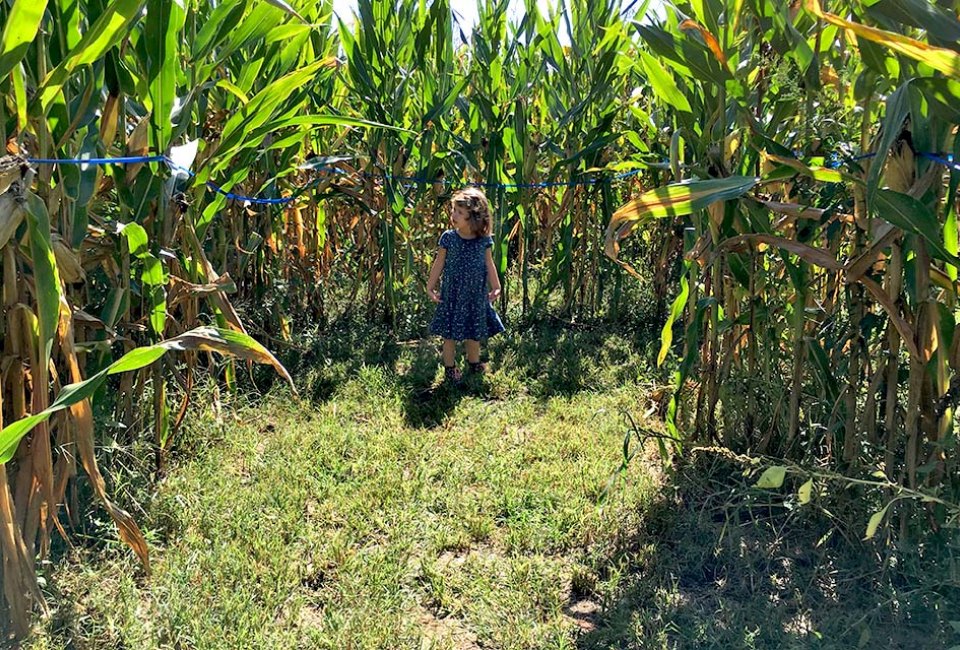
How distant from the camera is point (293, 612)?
2.32m

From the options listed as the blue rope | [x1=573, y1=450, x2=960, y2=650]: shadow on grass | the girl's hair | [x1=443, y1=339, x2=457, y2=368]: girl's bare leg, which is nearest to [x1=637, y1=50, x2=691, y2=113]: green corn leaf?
the blue rope

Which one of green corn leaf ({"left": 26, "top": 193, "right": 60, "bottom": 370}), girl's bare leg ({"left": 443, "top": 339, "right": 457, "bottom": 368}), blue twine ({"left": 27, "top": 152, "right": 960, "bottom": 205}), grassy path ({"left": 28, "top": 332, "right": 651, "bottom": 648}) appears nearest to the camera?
green corn leaf ({"left": 26, "top": 193, "right": 60, "bottom": 370})

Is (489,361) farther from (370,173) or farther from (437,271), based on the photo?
(370,173)

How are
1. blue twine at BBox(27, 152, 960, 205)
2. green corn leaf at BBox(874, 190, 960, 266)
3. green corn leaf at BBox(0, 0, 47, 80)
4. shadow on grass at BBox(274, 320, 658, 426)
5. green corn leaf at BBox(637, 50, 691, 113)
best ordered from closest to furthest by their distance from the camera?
green corn leaf at BBox(0, 0, 47, 80) < green corn leaf at BBox(874, 190, 960, 266) < blue twine at BBox(27, 152, 960, 205) < green corn leaf at BBox(637, 50, 691, 113) < shadow on grass at BBox(274, 320, 658, 426)

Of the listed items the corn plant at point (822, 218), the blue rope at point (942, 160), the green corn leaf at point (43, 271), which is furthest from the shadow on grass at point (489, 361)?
the blue rope at point (942, 160)

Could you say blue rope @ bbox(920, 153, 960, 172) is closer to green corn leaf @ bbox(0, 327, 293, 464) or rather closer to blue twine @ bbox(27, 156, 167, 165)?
green corn leaf @ bbox(0, 327, 293, 464)

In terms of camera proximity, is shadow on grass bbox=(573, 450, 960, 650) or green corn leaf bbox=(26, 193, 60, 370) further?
shadow on grass bbox=(573, 450, 960, 650)

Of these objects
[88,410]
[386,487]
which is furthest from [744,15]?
[88,410]

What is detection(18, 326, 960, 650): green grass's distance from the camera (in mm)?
2199

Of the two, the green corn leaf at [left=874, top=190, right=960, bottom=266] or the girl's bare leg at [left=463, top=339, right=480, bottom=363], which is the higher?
the green corn leaf at [left=874, top=190, right=960, bottom=266]

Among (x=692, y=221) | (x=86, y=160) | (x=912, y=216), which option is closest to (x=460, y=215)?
(x=692, y=221)

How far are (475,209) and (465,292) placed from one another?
50 centimetres

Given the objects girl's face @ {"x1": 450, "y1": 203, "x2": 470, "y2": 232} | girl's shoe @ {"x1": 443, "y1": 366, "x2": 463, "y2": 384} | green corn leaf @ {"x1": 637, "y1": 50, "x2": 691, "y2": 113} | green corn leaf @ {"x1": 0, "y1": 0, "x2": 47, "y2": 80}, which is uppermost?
green corn leaf @ {"x1": 637, "y1": 50, "x2": 691, "y2": 113}

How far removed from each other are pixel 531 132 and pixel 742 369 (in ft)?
11.3
